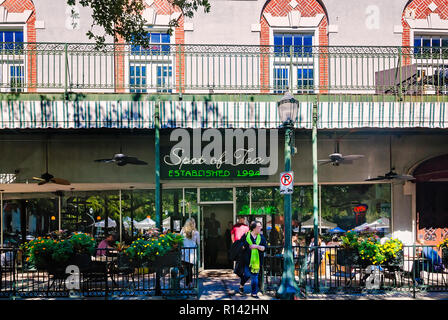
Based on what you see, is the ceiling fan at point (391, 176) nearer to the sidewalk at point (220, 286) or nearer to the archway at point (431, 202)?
the archway at point (431, 202)

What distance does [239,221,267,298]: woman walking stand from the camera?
9751 mm

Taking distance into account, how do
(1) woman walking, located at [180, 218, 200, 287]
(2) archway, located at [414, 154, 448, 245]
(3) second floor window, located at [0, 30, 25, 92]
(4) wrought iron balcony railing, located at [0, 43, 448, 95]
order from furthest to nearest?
(2) archway, located at [414, 154, 448, 245] → (3) second floor window, located at [0, 30, 25, 92] → (4) wrought iron balcony railing, located at [0, 43, 448, 95] → (1) woman walking, located at [180, 218, 200, 287]

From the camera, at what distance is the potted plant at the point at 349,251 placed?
9.79 metres

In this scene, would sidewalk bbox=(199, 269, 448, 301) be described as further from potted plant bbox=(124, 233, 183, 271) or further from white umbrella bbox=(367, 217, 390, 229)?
Answer: white umbrella bbox=(367, 217, 390, 229)

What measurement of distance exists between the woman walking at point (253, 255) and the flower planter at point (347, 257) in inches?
67.0

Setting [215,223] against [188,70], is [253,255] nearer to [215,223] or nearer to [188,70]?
[215,223]

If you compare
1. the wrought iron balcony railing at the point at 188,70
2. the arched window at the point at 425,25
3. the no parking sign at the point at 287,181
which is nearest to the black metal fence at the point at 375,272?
the no parking sign at the point at 287,181

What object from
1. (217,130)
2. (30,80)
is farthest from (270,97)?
(30,80)

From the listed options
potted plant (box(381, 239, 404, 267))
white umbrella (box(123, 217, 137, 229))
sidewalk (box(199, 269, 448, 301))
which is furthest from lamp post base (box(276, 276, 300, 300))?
white umbrella (box(123, 217, 137, 229))

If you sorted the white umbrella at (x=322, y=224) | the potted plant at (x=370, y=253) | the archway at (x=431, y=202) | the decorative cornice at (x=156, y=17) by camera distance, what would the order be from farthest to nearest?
1. the decorative cornice at (x=156, y=17)
2. the white umbrella at (x=322, y=224)
3. the archway at (x=431, y=202)
4. the potted plant at (x=370, y=253)

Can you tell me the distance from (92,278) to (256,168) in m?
5.59

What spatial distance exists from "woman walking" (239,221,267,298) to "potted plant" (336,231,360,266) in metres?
1.73

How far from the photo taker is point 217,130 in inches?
494

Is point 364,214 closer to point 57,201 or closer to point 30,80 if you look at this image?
point 57,201
